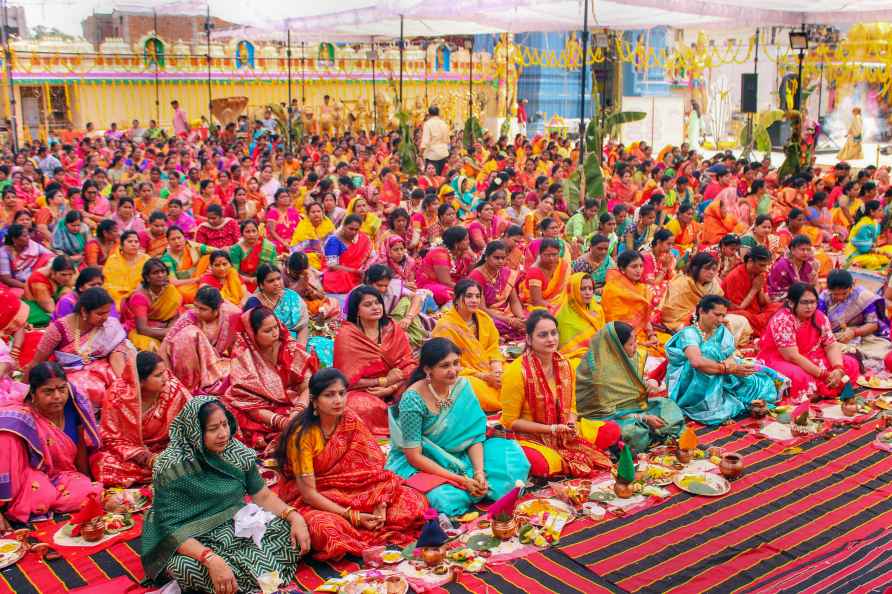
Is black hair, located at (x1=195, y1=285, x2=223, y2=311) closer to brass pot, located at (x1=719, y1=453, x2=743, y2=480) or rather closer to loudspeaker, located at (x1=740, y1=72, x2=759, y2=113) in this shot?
brass pot, located at (x1=719, y1=453, x2=743, y2=480)

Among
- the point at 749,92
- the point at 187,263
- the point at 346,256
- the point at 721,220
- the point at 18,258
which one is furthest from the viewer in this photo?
the point at 749,92

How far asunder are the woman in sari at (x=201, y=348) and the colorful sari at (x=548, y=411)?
1540mm

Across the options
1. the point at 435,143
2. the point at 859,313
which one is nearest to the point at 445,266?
the point at 859,313

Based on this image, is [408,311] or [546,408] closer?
[546,408]

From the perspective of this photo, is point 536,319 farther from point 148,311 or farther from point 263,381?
point 148,311

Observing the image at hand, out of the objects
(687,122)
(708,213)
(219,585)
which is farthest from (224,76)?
(219,585)

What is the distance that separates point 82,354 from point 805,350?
164 inches

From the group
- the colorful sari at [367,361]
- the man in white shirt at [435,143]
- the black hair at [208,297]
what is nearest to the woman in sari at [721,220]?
the colorful sari at [367,361]

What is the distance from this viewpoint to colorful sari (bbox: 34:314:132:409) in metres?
4.92

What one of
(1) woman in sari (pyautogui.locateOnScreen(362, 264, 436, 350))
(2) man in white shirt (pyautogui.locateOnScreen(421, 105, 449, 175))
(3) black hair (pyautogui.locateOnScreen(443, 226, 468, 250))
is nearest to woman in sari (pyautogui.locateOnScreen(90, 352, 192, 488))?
(1) woman in sari (pyautogui.locateOnScreen(362, 264, 436, 350))

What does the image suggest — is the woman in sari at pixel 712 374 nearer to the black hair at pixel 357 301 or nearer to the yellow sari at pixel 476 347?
the yellow sari at pixel 476 347

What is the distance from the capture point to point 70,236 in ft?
26.4

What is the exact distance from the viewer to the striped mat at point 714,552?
134 inches

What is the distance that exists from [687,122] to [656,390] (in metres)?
18.2
